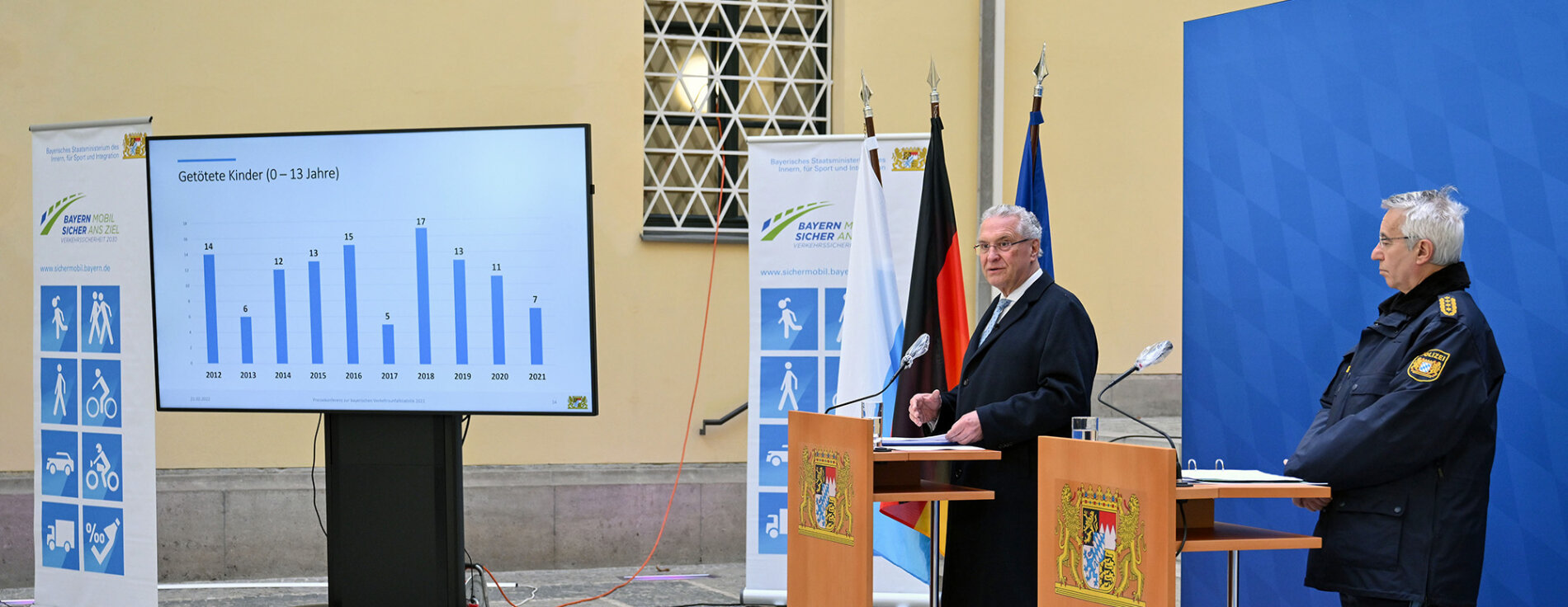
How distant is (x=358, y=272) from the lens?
314 centimetres

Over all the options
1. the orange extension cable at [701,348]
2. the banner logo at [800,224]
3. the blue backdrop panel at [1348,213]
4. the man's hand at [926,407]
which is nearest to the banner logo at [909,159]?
the banner logo at [800,224]

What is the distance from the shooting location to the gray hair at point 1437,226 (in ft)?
8.31

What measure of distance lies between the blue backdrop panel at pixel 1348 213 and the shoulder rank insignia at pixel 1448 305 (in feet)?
2.77

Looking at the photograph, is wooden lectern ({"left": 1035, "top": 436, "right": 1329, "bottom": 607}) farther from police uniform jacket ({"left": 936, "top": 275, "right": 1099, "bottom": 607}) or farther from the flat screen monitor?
the flat screen monitor

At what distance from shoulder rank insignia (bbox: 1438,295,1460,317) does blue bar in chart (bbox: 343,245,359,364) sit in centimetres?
259

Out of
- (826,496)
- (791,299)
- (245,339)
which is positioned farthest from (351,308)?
(791,299)

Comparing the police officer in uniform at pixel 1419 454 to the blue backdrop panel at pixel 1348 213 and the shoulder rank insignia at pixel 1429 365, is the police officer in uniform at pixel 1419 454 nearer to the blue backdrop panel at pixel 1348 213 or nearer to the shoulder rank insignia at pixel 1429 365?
the shoulder rank insignia at pixel 1429 365

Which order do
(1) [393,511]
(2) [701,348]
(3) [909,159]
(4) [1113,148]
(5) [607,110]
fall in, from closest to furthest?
(1) [393,511] → (3) [909,159] → (5) [607,110] → (2) [701,348] → (4) [1113,148]

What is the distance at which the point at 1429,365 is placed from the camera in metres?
2.44

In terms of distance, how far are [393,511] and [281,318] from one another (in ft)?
1.97

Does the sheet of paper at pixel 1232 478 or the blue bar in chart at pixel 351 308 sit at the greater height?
the blue bar in chart at pixel 351 308

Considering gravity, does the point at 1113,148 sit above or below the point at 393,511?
above

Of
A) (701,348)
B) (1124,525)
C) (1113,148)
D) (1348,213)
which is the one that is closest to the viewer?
(1124,525)

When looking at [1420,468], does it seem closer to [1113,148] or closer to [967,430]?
[967,430]
